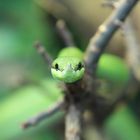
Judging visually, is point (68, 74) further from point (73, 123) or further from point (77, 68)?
point (73, 123)

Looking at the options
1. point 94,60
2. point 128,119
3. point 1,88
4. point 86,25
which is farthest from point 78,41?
point 94,60

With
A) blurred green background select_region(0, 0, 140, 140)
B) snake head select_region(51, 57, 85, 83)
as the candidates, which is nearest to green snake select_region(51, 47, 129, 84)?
snake head select_region(51, 57, 85, 83)

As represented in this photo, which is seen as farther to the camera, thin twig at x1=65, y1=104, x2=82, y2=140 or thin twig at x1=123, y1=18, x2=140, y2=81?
thin twig at x1=123, y1=18, x2=140, y2=81

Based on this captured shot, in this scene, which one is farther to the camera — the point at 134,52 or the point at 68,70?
the point at 134,52

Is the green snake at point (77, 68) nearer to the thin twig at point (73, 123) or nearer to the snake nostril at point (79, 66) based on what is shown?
the snake nostril at point (79, 66)

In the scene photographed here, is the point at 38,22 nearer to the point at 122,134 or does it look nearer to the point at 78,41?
the point at 78,41

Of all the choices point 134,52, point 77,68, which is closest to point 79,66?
point 77,68

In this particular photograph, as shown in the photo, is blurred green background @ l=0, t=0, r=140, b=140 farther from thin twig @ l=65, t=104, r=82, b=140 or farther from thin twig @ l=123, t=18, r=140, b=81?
thin twig @ l=65, t=104, r=82, b=140
